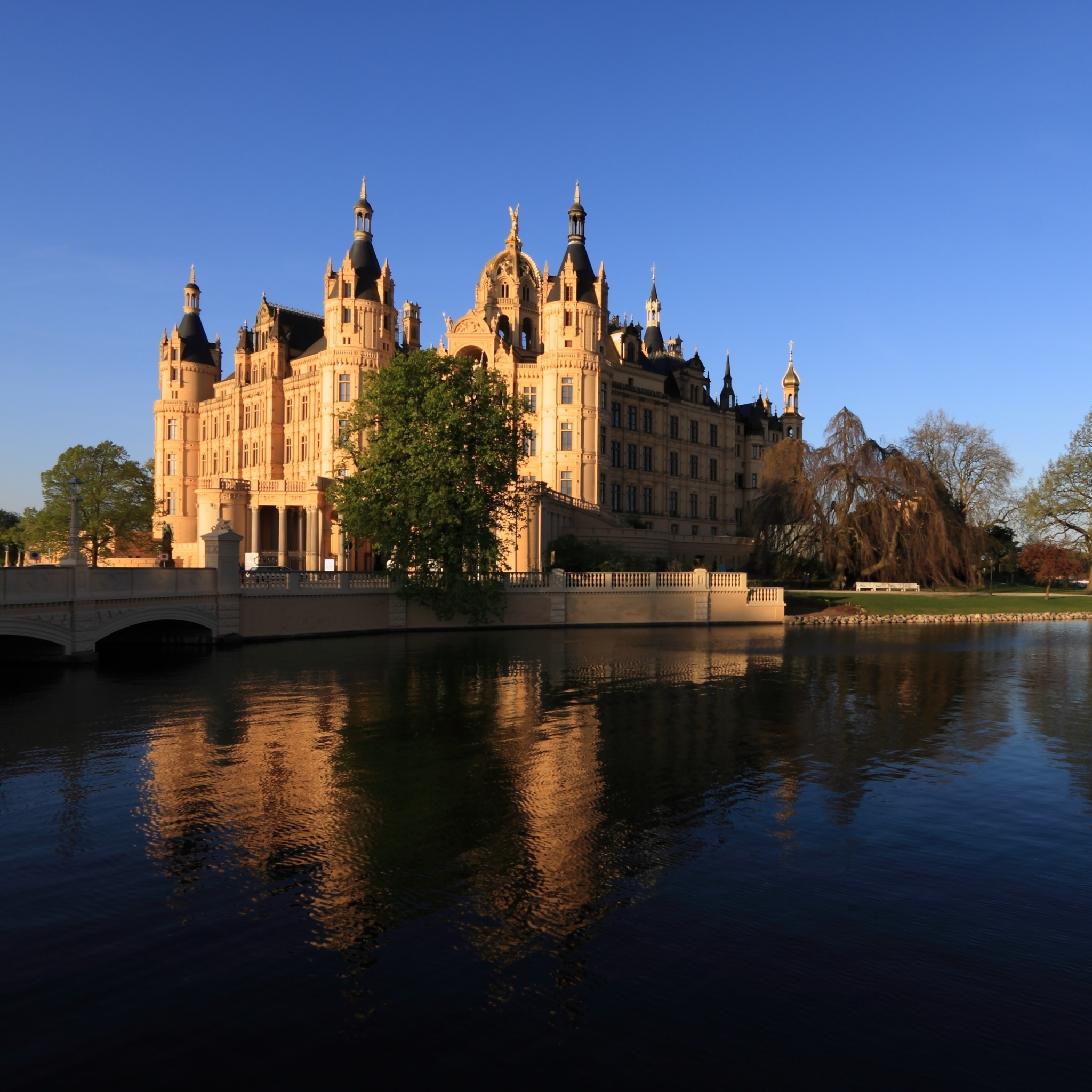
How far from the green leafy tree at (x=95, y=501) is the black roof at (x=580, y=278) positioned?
37732 mm

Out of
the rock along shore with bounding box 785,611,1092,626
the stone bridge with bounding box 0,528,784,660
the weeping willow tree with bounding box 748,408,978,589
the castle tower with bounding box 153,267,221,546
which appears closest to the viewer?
the stone bridge with bounding box 0,528,784,660

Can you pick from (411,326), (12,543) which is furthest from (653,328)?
(12,543)

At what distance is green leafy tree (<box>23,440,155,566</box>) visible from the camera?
69000 mm

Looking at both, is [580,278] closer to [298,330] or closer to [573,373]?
[573,373]

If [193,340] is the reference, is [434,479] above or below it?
below

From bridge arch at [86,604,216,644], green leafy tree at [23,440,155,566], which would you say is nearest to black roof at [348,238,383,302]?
green leafy tree at [23,440,155,566]

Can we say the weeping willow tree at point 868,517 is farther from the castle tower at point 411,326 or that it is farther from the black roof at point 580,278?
the castle tower at point 411,326

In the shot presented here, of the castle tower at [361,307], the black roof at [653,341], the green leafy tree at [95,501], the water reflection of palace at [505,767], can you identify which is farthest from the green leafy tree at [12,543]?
the black roof at [653,341]

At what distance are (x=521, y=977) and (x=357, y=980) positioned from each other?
4.81 feet

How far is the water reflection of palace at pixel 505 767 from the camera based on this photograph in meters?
10.0

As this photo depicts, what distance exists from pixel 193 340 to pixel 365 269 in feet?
107

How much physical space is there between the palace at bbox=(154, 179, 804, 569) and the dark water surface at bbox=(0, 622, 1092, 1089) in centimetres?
3737

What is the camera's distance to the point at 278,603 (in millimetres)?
40562

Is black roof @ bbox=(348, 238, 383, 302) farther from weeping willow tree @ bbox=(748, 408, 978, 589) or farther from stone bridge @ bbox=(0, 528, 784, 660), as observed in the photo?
weeping willow tree @ bbox=(748, 408, 978, 589)
